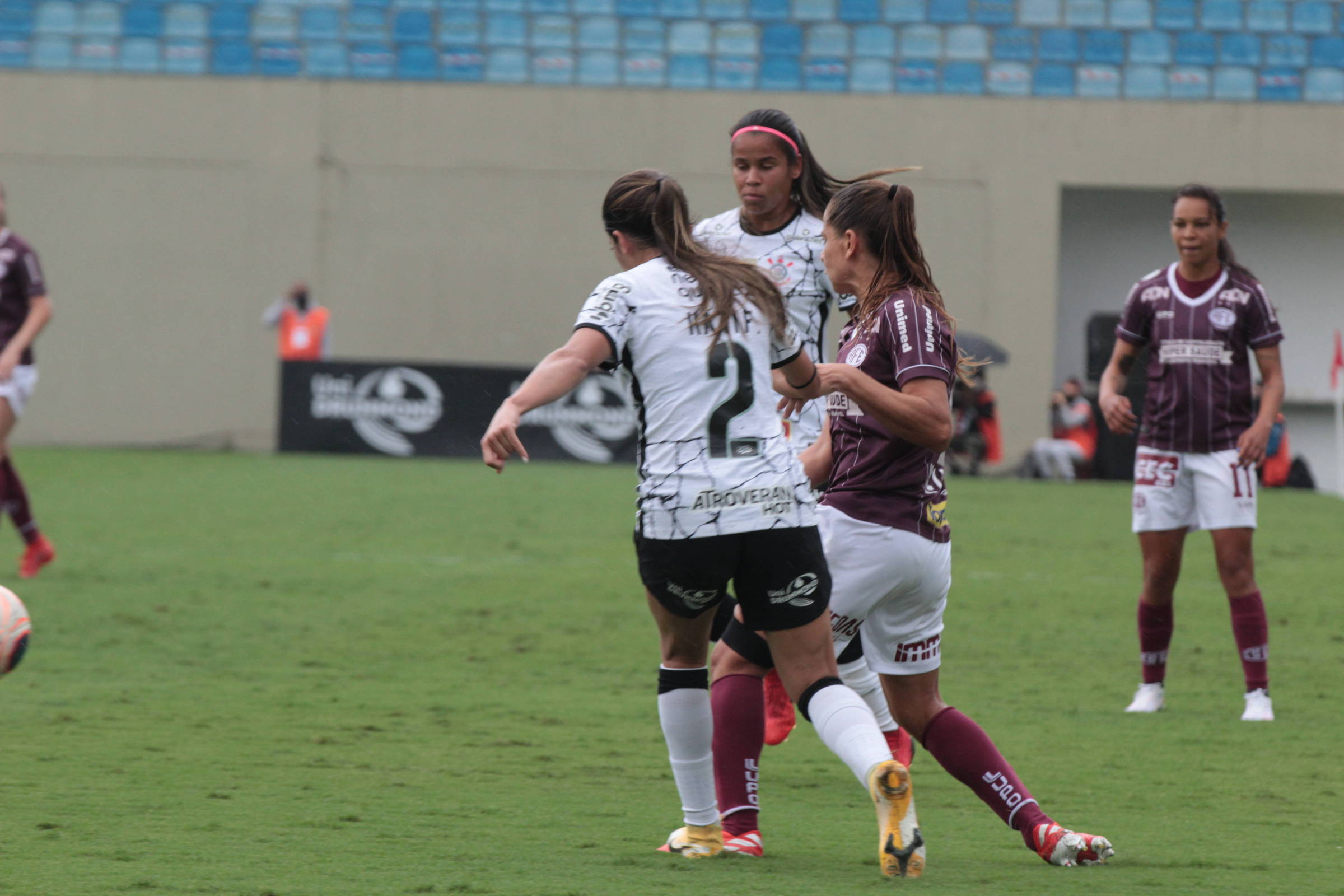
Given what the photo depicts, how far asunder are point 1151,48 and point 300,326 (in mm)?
13062

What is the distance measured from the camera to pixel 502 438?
3586 mm

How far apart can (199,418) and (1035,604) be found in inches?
→ 706

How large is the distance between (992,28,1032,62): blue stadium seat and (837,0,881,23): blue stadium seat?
70.3 inches

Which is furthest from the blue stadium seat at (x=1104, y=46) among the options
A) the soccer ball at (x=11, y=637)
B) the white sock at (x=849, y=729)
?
the soccer ball at (x=11, y=637)

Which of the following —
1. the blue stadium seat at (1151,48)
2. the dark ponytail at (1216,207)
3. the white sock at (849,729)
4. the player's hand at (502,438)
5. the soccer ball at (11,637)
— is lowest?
the white sock at (849,729)

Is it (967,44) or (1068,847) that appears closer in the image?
(1068,847)

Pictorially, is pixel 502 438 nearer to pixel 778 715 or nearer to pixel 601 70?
pixel 778 715

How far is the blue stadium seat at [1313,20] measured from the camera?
2394 centimetres

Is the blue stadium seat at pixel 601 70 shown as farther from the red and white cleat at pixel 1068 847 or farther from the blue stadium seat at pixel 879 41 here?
the red and white cleat at pixel 1068 847

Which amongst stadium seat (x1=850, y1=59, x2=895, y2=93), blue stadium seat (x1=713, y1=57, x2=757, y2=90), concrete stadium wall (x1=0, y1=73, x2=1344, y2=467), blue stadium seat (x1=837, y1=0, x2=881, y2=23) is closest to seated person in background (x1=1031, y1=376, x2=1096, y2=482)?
concrete stadium wall (x1=0, y1=73, x2=1344, y2=467)

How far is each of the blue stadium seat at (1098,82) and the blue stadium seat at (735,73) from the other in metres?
Result: 4.78

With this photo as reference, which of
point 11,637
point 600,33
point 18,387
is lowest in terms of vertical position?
point 11,637

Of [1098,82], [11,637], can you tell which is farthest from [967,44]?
[11,637]

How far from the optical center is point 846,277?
14.1ft
